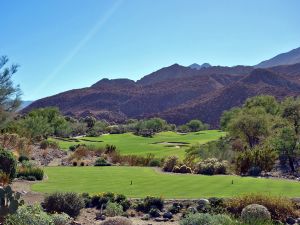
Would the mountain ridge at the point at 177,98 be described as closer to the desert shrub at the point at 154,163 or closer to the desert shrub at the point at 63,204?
the desert shrub at the point at 154,163

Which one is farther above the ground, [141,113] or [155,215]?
[141,113]

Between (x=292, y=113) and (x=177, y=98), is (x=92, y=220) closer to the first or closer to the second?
(x=292, y=113)

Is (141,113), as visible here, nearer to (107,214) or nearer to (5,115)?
(5,115)

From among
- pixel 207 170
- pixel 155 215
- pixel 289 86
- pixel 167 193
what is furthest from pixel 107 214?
pixel 289 86

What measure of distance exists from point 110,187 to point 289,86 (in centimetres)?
14327

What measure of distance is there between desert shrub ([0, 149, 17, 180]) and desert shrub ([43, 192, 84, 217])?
668cm

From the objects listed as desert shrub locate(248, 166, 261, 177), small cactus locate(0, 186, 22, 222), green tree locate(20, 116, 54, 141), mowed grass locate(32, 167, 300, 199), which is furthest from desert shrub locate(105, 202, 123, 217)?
green tree locate(20, 116, 54, 141)

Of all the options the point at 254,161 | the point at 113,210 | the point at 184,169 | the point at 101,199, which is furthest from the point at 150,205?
the point at 254,161

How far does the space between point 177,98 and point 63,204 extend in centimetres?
16462

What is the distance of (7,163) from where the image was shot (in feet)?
75.5

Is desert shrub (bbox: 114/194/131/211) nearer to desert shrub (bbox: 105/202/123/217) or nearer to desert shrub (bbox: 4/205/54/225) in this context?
desert shrub (bbox: 105/202/123/217)

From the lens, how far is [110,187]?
22562 mm

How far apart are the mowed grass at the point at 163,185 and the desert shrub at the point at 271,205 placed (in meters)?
2.51

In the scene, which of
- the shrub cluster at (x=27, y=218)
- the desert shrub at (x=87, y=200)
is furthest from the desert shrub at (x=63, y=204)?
the shrub cluster at (x=27, y=218)
